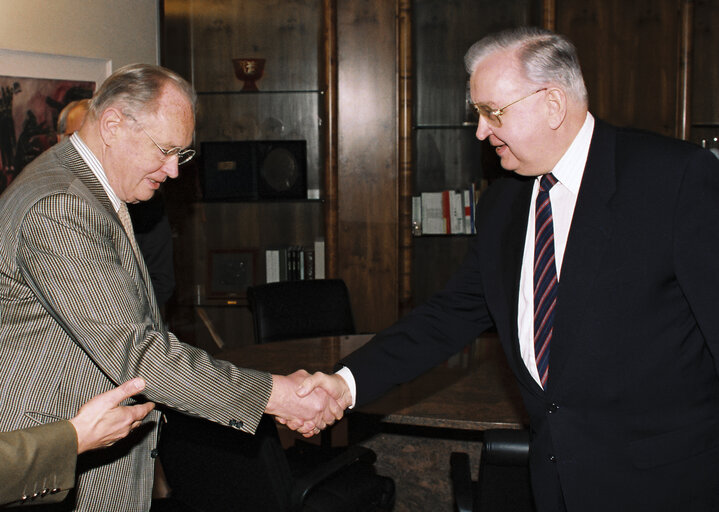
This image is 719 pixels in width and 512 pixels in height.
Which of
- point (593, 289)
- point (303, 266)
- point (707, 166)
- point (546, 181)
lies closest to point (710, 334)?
point (593, 289)

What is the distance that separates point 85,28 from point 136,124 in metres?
2.24

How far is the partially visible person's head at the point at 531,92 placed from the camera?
1894 millimetres

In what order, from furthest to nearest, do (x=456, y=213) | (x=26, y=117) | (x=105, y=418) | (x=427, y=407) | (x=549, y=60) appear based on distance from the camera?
(x=456, y=213) < (x=26, y=117) < (x=427, y=407) < (x=549, y=60) < (x=105, y=418)

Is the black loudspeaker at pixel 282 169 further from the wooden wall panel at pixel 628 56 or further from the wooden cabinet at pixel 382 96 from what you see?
the wooden wall panel at pixel 628 56

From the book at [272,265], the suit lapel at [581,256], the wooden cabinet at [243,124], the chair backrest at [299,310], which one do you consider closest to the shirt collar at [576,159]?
the suit lapel at [581,256]

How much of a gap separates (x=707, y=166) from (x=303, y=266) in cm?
366

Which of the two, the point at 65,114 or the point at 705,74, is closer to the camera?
the point at 65,114

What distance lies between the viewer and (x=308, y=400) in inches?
93.7

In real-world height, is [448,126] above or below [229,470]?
above

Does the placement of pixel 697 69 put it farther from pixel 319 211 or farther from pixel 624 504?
pixel 624 504

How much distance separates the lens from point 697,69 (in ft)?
16.3

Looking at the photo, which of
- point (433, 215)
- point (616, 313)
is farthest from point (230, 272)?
point (616, 313)

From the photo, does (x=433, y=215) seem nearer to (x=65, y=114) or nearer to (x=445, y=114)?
(x=445, y=114)

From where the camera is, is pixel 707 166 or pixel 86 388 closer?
pixel 707 166
